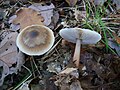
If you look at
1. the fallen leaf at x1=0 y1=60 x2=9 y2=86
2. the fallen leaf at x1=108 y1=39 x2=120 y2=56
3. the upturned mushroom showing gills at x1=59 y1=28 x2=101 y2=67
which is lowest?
the fallen leaf at x1=108 y1=39 x2=120 y2=56

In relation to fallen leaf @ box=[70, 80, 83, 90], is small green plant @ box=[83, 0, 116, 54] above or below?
above

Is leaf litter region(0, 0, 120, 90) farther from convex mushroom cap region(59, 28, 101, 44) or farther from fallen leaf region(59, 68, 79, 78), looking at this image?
convex mushroom cap region(59, 28, 101, 44)

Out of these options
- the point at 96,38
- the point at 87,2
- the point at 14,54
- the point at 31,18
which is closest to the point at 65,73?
the point at 96,38

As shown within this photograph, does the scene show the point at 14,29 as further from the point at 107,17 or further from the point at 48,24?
the point at 107,17

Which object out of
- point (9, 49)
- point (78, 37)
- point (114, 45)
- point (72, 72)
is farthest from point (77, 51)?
point (9, 49)

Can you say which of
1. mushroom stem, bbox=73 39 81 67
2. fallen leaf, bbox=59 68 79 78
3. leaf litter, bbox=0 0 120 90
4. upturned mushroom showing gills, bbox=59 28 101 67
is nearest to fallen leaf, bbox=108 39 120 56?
leaf litter, bbox=0 0 120 90

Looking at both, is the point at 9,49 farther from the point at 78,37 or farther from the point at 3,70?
the point at 78,37
